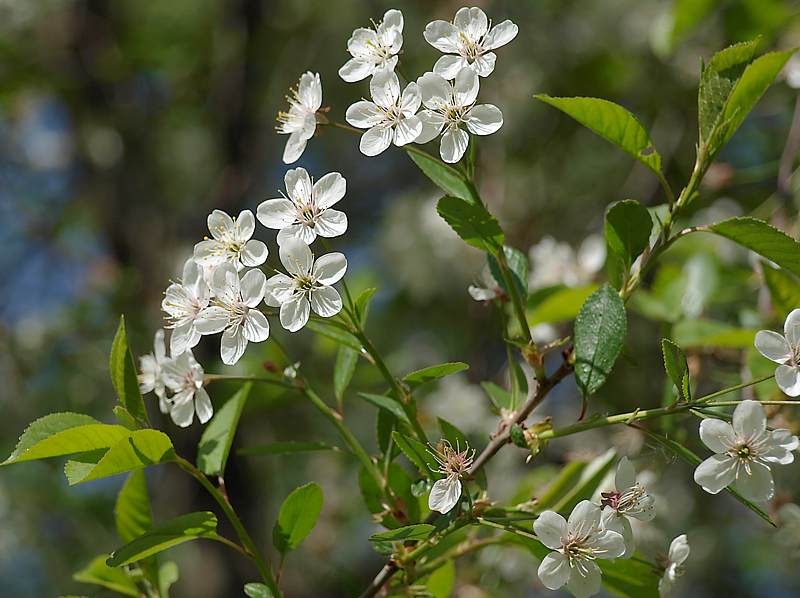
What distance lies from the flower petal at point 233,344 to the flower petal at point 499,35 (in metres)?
0.34

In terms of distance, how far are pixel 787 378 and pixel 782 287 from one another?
42 centimetres

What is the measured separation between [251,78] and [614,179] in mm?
1188

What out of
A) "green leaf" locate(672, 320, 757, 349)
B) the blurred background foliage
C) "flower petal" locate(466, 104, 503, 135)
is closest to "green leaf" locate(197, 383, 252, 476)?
"flower petal" locate(466, 104, 503, 135)

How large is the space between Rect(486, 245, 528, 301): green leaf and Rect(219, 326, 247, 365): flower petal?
26 centimetres

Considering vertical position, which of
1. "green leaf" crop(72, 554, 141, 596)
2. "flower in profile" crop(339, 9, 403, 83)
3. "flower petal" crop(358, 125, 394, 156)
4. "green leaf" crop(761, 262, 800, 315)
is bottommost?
"green leaf" crop(72, 554, 141, 596)

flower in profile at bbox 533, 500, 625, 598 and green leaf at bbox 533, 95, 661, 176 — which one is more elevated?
green leaf at bbox 533, 95, 661, 176

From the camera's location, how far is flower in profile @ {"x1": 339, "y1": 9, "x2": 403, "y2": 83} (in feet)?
2.63

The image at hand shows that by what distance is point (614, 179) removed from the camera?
2727mm

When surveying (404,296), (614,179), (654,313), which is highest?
(654,313)

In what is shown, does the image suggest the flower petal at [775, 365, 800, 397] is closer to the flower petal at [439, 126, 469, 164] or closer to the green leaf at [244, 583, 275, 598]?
the flower petal at [439, 126, 469, 164]

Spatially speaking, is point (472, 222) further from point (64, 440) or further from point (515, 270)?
point (64, 440)

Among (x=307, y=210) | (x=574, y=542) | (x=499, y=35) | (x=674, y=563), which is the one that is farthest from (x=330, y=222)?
(x=674, y=563)

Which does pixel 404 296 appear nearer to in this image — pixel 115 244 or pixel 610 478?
pixel 115 244

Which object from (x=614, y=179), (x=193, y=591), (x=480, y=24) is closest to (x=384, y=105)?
(x=480, y=24)
